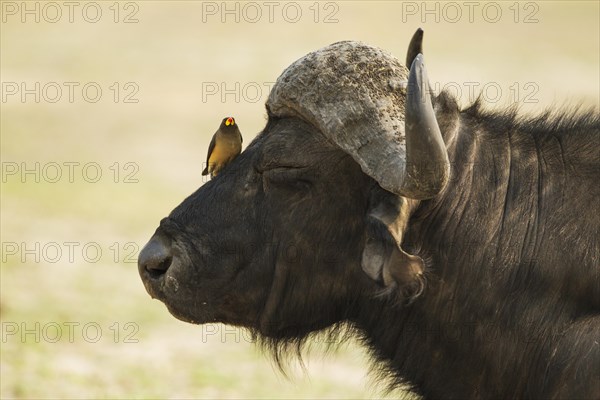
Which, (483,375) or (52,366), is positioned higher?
(483,375)

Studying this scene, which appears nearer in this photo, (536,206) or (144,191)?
(536,206)

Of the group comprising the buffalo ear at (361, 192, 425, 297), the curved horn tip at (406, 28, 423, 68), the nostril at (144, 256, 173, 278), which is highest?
the curved horn tip at (406, 28, 423, 68)

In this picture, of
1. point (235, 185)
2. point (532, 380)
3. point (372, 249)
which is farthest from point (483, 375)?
point (235, 185)

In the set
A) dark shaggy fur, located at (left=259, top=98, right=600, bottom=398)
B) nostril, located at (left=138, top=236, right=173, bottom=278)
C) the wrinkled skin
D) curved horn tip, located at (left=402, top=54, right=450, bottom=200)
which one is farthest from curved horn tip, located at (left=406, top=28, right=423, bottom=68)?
nostril, located at (left=138, top=236, right=173, bottom=278)

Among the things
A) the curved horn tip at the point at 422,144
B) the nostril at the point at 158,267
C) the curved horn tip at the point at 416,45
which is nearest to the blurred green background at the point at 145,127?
the curved horn tip at the point at 416,45

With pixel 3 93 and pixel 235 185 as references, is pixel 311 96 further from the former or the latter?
pixel 3 93

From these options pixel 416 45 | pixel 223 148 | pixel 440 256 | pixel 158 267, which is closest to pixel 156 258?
pixel 158 267

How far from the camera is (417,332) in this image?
7105 millimetres

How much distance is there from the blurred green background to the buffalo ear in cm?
139

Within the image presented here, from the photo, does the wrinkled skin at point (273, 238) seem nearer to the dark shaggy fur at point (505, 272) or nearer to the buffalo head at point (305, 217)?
the buffalo head at point (305, 217)

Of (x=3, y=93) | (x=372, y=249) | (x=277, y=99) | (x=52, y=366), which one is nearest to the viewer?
(x=372, y=249)

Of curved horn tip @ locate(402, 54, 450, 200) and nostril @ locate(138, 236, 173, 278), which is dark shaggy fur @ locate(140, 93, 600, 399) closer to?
nostril @ locate(138, 236, 173, 278)

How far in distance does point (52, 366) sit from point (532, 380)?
7735 mm

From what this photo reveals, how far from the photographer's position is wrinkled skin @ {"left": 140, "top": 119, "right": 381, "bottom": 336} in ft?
23.4
